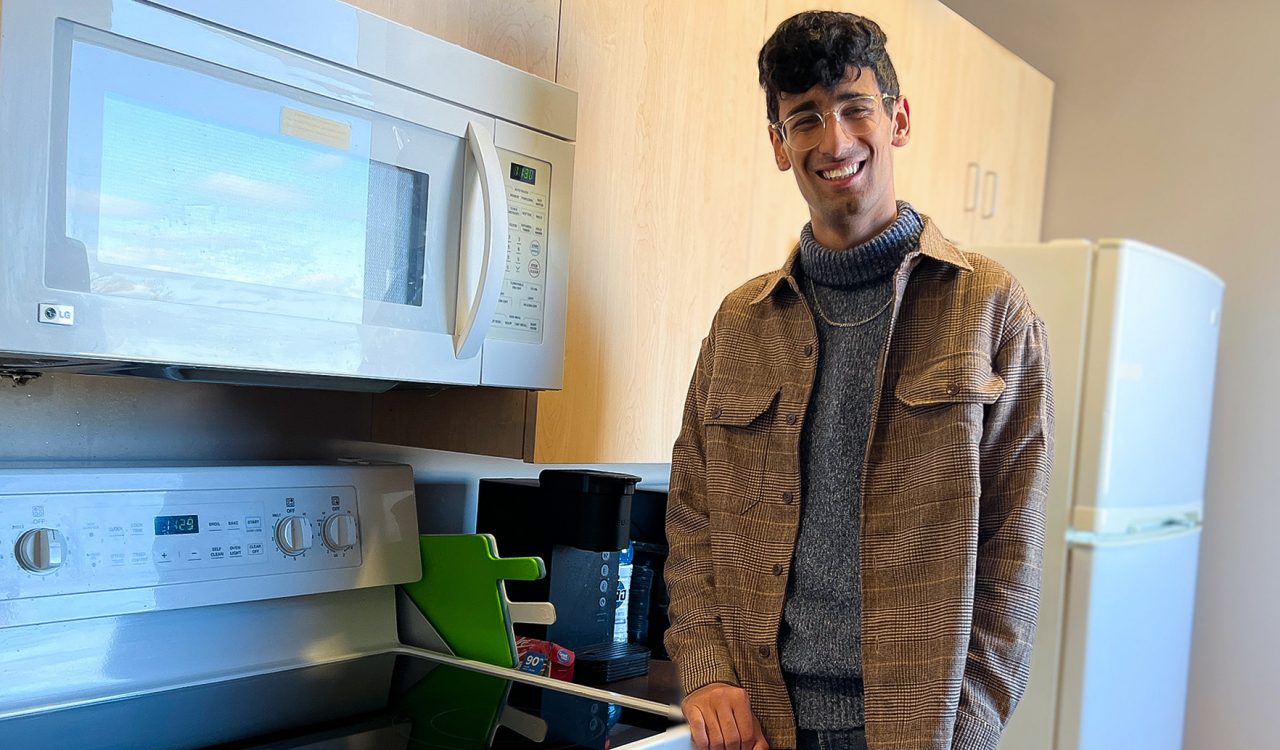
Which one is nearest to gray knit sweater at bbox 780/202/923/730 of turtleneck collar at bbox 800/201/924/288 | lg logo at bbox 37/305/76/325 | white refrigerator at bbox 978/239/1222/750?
turtleneck collar at bbox 800/201/924/288

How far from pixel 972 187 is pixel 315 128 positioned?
1.70 metres

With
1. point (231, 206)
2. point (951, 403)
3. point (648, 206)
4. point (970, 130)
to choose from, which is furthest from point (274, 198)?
point (970, 130)

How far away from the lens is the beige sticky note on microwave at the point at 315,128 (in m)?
1.04

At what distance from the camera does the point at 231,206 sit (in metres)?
1.00

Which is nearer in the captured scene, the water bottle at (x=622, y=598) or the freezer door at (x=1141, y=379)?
the water bottle at (x=622, y=598)

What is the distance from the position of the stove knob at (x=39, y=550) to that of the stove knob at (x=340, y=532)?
31 centimetres

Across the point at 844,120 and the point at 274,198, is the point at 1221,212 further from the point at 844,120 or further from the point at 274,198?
the point at 274,198

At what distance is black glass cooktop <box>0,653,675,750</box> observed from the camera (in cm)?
104

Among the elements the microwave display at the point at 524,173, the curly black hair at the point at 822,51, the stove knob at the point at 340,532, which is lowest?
the stove knob at the point at 340,532

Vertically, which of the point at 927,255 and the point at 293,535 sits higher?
the point at 927,255

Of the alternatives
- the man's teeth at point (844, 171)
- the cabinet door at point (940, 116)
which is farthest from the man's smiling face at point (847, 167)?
the cabinet door at point (940, 116)

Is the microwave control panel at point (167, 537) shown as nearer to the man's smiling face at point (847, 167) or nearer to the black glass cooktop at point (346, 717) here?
the black glass cooktop at point (346, 717)

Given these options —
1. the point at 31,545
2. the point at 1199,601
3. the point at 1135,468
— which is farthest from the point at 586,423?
the point at 1199,601

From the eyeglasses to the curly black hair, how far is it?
3cm
